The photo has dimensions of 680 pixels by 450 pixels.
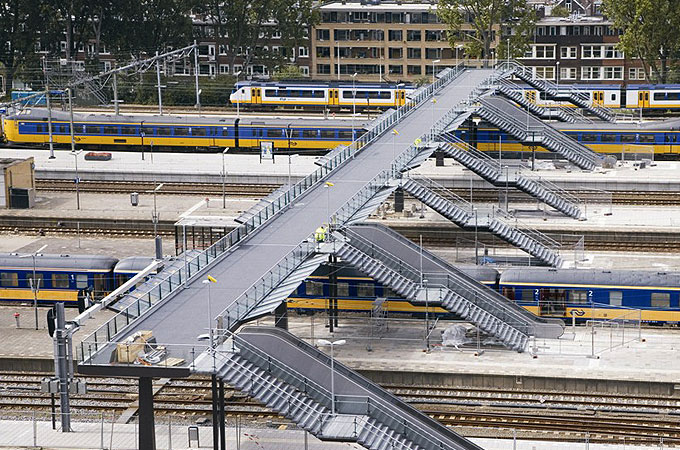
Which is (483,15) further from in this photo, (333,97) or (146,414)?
(146,414)

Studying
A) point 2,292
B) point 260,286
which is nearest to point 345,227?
point 260,286

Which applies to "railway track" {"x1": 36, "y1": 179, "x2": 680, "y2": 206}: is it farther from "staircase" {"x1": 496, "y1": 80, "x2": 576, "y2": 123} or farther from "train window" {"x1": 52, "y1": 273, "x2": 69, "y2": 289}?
"train window" {"x1": 52, "y1": 273, "x2": 69, "y2": 289}

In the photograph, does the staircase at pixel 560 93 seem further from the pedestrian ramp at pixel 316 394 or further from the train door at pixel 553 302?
the pedestrian ramp at pixel 316 394

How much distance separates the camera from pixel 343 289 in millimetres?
57875

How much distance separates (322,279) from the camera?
57656 millimetres

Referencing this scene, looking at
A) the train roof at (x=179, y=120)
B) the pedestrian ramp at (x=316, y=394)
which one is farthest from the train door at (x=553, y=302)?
the train roof at (x=179, y=120)

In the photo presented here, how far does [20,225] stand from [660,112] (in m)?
54.2

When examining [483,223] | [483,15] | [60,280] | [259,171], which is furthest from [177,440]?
[483,15]

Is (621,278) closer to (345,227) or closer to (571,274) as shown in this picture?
(571,274)

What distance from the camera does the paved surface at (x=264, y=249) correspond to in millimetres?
40750

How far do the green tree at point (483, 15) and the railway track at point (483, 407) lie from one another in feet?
215

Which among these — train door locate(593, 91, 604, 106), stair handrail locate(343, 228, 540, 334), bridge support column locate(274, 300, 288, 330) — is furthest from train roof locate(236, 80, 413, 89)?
bridge support column locate(274, 300, 288, 330)

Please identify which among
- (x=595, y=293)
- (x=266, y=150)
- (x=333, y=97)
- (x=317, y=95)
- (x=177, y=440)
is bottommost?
(x=177, y=440)

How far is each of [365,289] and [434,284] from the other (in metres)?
4.90
